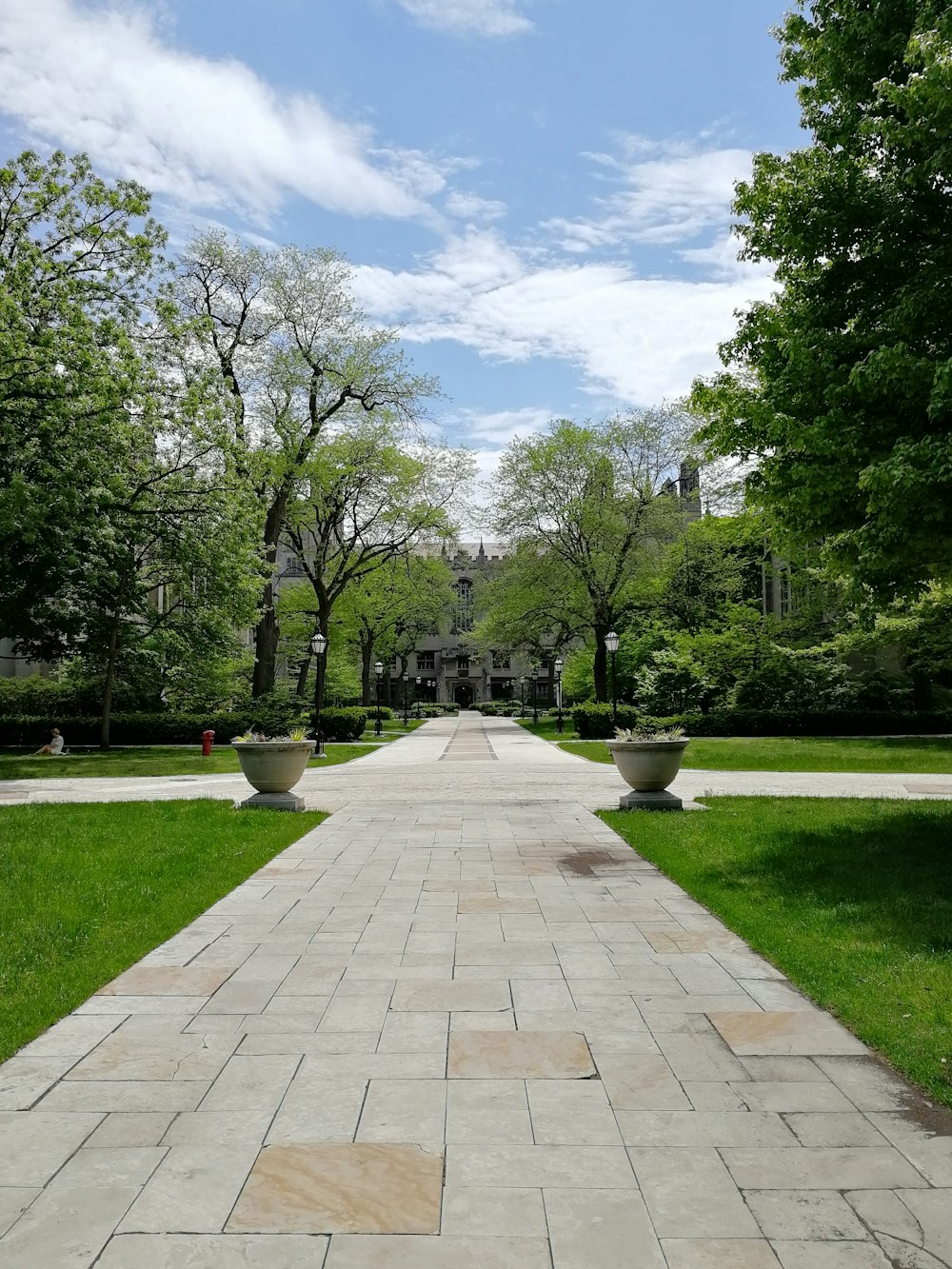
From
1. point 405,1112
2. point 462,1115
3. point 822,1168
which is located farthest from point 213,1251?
point 822,1168

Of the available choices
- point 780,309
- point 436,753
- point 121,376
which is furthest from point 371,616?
point 780,309

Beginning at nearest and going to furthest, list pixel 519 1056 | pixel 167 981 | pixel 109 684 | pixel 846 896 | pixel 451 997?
pixel 519 1056 < pixel 451 997 < pixel 167 981 < pixel 846 896 < pixel 109 684

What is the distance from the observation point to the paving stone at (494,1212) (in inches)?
108

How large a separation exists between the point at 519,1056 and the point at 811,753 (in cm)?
2216

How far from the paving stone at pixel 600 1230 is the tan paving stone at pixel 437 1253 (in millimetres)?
75

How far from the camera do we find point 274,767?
12.9m

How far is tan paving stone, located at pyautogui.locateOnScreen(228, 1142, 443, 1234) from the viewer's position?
110 inches

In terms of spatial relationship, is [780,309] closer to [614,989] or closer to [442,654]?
[614,989]

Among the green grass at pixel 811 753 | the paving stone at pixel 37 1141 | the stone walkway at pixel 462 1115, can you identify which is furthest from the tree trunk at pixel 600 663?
the paving stone at pixel 37 1141

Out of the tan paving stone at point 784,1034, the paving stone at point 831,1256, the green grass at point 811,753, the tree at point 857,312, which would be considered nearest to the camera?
the paving stone at point 831,1256

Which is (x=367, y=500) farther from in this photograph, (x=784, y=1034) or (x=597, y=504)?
(x=784, y=1034)

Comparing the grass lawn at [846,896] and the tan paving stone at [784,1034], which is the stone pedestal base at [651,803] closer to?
the grass lawn at [846,896]

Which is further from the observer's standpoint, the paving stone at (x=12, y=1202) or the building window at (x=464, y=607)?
the building window at (x=464, y=607)

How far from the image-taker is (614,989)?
514cm
